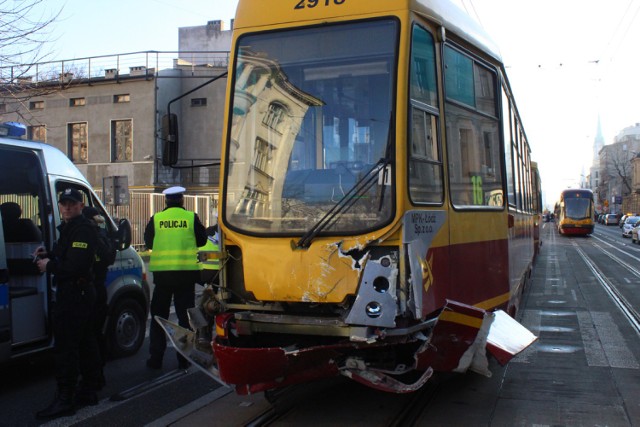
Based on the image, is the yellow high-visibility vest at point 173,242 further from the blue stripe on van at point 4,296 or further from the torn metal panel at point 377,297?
the torn metal panel at point 377,297

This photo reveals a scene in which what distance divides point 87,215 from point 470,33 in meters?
3.92

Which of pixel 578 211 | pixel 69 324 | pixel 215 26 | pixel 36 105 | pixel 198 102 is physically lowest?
pixel 69 324

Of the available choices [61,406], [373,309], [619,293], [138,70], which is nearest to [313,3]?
[373,309]

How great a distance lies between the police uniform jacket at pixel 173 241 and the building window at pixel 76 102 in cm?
2613

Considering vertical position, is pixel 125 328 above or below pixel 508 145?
below

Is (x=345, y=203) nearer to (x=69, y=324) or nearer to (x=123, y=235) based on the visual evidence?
(x=69, y=324)

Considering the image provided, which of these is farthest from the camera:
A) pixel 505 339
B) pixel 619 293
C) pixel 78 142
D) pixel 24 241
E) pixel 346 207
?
pixel 78 142

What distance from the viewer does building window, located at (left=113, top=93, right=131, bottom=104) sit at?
96.6 ft

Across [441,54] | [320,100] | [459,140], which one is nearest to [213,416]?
[320,100]

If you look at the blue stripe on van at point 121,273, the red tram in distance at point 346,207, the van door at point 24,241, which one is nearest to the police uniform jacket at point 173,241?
the blue stripe on van at point 121,273

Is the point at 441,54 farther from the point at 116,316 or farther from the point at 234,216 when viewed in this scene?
the point at 116,316

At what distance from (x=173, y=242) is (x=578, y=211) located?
126 feet

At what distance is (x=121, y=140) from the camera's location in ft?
97.8

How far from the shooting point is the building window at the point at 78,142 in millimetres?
30188
